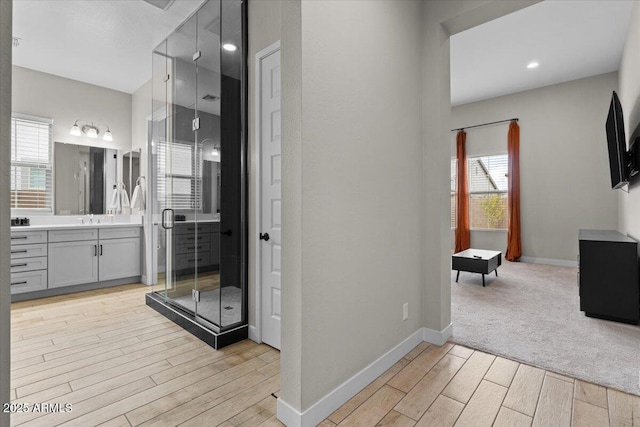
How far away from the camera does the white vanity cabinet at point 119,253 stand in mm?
4289

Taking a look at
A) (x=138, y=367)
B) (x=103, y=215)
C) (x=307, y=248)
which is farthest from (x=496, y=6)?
(x=103, y=215)

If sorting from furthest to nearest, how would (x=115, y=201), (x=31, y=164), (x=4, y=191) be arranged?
(x=115, y=201), (x=31, y=164), (x=4, y=191)

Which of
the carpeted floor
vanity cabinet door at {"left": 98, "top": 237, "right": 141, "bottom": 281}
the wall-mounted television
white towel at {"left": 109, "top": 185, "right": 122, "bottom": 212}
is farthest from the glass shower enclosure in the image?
the wall-mounted television

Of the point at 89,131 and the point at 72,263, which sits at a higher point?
the point at 89,131

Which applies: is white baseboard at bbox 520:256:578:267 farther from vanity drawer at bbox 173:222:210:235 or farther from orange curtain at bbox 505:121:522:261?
vanity drawer at bbox 173:222:210:235

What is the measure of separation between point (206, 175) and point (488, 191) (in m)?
5.74

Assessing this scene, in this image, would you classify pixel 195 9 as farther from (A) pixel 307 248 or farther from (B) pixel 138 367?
(B) pixel 138 367

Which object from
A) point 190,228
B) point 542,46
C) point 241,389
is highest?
point 542,46

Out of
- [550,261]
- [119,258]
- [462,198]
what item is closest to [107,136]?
[119,258]

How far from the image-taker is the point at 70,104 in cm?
446

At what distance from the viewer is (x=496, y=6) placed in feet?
7.27

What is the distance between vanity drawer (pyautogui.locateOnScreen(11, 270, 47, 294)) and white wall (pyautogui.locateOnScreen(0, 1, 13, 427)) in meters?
4.00

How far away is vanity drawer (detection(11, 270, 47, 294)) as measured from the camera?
366 centimetres

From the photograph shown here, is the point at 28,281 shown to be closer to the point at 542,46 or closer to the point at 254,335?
the point at 254,335
